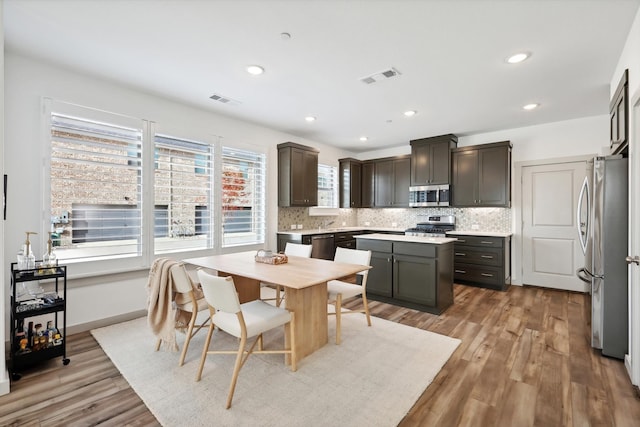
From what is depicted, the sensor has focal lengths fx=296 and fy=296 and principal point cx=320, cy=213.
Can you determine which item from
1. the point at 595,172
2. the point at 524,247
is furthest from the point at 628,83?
the point at 524,247

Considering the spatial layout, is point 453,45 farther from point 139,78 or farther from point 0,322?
point 0,322

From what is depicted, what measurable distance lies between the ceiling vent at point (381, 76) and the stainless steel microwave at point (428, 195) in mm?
2987

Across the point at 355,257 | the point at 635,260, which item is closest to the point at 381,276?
the point at 355,257

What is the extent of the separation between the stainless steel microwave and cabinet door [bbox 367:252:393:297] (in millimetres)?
2228

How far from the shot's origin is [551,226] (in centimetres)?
485

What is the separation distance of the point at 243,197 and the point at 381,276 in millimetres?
2467

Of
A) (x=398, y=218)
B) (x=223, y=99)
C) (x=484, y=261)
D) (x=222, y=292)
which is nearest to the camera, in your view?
(x=222, y=292)

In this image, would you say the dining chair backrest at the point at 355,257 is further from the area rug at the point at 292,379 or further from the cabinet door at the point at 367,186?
the cabinet door at the point at 367,186

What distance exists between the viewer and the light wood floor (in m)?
1.85

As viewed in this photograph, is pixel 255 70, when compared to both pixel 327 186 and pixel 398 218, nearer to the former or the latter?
pixel 327 186

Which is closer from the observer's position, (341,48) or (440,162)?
(341,48)

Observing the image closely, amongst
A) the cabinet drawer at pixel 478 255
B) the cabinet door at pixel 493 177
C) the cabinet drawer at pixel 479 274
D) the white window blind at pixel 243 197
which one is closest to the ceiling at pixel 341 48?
the white window blind at pixel 243 197

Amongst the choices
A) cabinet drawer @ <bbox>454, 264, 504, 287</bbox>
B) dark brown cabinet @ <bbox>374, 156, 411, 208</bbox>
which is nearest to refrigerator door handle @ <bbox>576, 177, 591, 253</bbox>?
cabinet drawer @ <bbox>454, 264, 504, 287</bbox>

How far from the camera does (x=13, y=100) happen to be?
276cm
